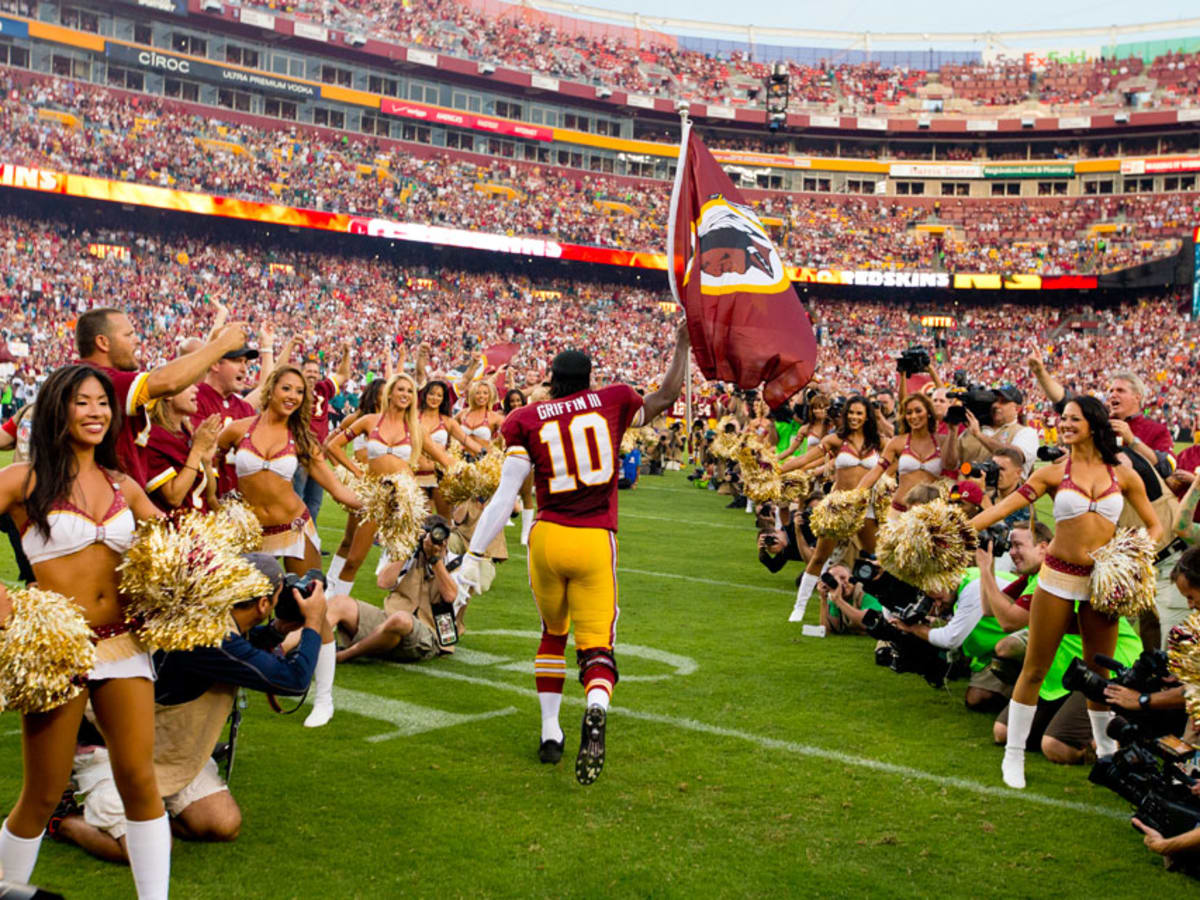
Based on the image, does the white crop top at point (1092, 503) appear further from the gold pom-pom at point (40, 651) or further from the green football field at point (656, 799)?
the gold pom-pom at point (40, 651)

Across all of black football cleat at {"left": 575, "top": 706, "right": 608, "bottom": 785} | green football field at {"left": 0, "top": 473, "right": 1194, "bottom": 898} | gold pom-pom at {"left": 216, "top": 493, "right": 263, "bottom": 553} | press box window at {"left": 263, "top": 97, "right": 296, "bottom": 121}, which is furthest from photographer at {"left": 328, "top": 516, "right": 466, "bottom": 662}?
press box window at {"left": 263, "top": 97, "right": 296, "bottom": 121}

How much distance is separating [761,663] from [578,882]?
12.0 feet

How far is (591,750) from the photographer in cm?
469

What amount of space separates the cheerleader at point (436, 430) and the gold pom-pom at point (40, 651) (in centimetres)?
652

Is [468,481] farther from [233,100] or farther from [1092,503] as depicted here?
[233,100]

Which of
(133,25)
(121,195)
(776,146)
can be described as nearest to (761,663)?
(121,195)

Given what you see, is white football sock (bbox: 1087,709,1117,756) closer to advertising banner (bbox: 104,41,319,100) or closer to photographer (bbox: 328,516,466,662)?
photographer (bbox: 328,516,466,662)

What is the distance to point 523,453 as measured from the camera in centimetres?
517

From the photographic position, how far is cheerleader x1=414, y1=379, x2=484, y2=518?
975 centimetres

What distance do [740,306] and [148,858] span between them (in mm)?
4814

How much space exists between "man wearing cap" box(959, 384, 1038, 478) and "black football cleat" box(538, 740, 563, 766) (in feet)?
15.4

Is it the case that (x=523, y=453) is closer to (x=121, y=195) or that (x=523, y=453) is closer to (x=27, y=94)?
(x=121, y=195)

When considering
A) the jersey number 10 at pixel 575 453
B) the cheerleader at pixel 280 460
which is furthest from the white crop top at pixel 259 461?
the jersey number 10 at pixel 575 453

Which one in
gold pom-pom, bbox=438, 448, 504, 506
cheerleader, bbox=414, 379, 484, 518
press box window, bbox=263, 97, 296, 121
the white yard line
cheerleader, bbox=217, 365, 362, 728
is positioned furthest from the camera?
press box window, bbox=263, 97, 296, 121
